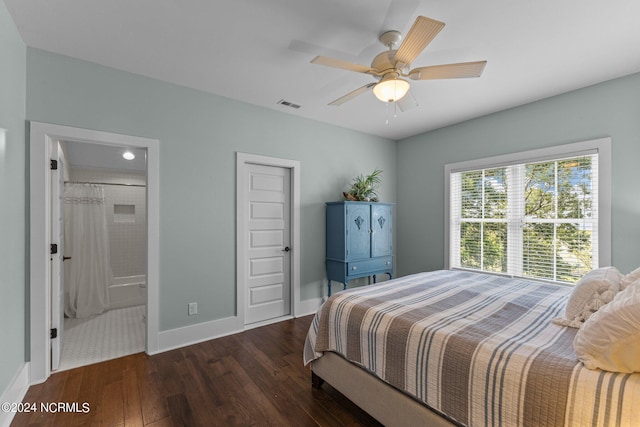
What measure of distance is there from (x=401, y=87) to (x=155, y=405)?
2.82 meters

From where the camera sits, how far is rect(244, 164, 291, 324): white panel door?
3.49 metres

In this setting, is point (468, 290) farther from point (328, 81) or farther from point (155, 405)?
point (155, 405)

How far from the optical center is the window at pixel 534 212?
297cm

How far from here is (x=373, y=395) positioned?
170 centimetres

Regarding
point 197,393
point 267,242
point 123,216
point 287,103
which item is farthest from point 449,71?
point 123,216

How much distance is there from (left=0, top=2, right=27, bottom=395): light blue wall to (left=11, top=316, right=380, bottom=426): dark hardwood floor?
0.40 meters

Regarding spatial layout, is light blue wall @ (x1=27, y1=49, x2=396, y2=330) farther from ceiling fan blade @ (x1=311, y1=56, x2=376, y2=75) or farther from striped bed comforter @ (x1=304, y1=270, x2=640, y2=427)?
ceiling fan blade @ (x1=311, y1=56, x2=376, y2=75)

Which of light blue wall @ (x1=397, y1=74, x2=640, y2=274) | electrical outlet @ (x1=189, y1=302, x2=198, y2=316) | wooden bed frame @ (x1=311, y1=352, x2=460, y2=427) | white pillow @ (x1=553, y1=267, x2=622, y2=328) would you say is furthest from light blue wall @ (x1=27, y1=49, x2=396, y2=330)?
white pillow @ (x1=553, y1=267, x2=622, y2=328)

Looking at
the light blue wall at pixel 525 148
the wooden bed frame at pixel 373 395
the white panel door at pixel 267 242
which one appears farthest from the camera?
the white panel door at pixel 267 242

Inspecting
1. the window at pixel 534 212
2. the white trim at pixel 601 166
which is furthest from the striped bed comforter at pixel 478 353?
the window at pixel 534 212

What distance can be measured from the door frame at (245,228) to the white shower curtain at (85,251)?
208 cm

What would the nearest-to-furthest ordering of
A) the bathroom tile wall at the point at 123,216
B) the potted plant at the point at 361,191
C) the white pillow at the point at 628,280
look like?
the white pillow at the point at 628,280 < the potted plant at the point at 361,191 < the bathroom tile wall at the point at 123,216

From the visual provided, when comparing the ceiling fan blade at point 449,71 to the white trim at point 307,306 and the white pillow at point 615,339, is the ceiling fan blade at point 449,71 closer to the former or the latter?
the white pillow at point 615,339

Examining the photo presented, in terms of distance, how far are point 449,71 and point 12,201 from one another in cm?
315
